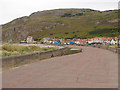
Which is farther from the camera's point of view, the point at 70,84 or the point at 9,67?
the point at 9,67

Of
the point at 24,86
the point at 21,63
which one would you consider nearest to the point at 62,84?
the point at 24,86

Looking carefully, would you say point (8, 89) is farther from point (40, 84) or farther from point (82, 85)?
point (82, 85)

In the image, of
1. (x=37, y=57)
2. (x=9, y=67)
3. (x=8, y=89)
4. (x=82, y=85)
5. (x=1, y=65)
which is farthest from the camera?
(x=37, y=57)

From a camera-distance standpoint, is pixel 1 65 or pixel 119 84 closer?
pixel 119 84

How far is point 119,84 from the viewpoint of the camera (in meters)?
8.95

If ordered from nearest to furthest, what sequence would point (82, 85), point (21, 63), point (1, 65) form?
point (82, 85) < point (1, 65) < point (21, 63)

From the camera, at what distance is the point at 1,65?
43.3 ft

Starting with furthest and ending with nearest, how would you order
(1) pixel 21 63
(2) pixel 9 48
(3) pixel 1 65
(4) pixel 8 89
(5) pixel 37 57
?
(2) pixel 9 48 < (5) pixel 37 57 < (1) pixel 21 63 < (3) pixel 1 65 < (4) pixel 8 89

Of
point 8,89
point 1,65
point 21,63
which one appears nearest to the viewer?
point 8,89

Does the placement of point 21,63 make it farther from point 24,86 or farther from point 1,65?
point 24,86

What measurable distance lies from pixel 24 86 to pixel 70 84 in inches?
67.5

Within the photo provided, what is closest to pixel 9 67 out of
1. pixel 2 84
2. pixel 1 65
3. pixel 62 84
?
pixel 1 65

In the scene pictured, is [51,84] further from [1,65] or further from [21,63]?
[21,63]

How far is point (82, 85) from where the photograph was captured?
8758 mm
